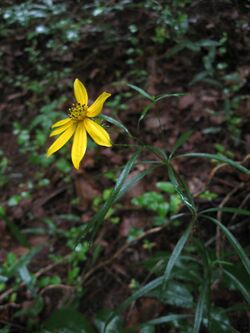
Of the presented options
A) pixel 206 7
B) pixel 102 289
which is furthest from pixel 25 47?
pixel 102 289

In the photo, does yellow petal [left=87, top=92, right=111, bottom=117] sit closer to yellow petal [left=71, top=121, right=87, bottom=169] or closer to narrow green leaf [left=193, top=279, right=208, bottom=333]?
yellow petal [left=71, top=121, right=87, bottom=169]

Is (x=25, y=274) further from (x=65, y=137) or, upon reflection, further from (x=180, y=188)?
(x=180, y=188)

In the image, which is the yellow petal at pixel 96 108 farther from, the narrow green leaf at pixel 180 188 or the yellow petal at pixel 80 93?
the narrow green leaf at pixel 180 188

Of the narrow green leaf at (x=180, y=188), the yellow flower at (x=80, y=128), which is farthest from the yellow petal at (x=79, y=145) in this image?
the narrow green leaf at (x=180, y=188)

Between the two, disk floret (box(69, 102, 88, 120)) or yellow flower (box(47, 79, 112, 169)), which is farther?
disk floret (box(69, 102, 88, 120))

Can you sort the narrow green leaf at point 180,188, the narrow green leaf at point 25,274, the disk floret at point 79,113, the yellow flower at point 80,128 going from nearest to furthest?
1. the narrow green leaf at point 180,188
2. the yellow flower at point 80,128
3. the disk floret at point 79,113
4. the narrow green leaf at point 25,274

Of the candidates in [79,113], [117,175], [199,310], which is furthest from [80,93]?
[117,175]

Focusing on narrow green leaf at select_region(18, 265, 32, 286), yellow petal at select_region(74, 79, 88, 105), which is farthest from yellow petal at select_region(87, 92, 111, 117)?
narrow green leaf at select_region(18, 265, 32, 286)
